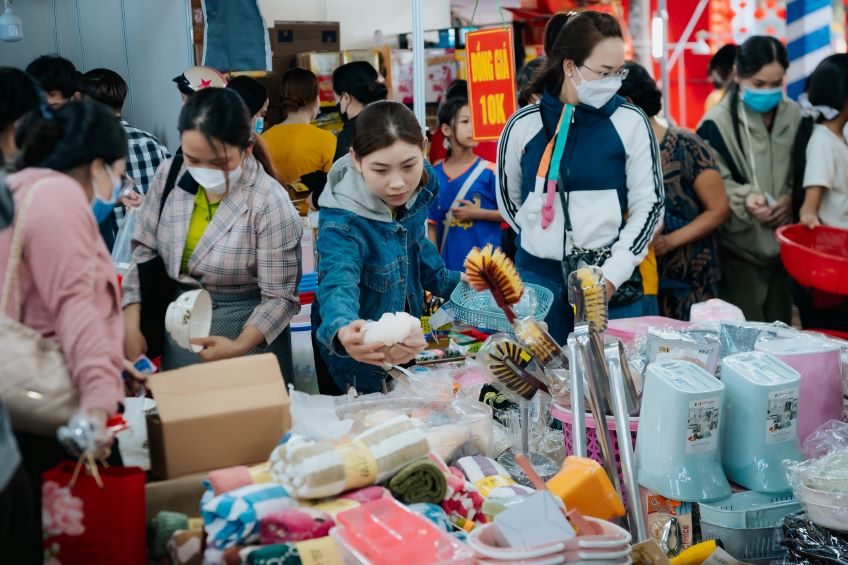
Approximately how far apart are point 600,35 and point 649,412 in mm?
1472

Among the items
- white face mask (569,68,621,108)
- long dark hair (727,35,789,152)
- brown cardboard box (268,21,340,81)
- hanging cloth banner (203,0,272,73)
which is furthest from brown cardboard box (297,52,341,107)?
white face mask (569,68,621,108)

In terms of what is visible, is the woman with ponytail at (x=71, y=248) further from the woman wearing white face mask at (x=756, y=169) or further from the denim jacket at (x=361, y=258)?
the woman wearing white face mask at (x=756, y=169)

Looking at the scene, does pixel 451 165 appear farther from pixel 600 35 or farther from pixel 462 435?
pixel 462 435

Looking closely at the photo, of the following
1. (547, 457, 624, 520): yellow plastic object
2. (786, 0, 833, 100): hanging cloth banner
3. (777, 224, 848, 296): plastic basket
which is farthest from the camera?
(786, 0, 833, 100): hanging cloth banner

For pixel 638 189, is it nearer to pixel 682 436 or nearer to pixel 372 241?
pixel 372 241

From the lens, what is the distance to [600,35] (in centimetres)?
307

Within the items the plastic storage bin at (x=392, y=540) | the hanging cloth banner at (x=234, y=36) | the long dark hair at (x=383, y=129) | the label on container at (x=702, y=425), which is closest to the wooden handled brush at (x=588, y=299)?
the label on container at (x=702, y=425)

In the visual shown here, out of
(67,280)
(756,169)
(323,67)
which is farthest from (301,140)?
(67,280)

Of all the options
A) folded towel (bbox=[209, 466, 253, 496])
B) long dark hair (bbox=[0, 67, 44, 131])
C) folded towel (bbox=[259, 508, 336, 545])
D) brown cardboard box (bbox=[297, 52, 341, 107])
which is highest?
brown cardboard box (bbox=[297, 52, 341, 107])

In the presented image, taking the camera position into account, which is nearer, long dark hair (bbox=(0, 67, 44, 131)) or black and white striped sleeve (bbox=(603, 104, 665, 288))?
long dark hair (bbox=(0, 67, 44, 131))

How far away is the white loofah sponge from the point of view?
7.22 feet

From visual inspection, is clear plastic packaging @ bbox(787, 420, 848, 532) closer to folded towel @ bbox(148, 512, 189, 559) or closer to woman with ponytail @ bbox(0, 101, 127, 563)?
folded towel @ bbox(148, 512, 189, 559)

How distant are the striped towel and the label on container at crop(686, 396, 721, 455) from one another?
0.87 m

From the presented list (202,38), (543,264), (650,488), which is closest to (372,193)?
(543,264)
